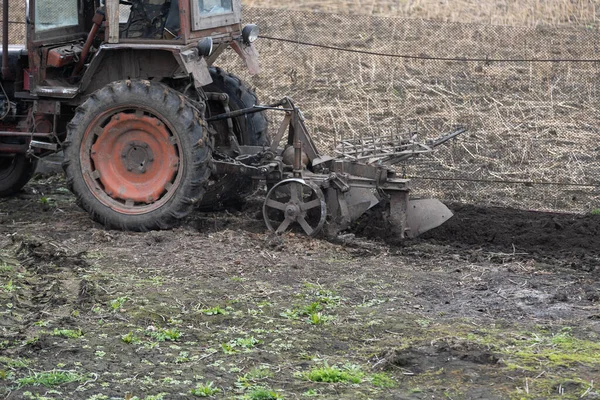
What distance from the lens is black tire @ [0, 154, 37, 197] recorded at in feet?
35.5

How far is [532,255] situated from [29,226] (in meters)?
4.79

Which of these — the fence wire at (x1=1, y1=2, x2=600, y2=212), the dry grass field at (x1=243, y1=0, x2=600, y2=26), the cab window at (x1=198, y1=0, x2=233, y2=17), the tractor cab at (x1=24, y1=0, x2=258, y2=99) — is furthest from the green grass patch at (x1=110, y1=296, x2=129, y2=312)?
the dry grass field at (x1=243, y1=0, x2=600, y2=26)

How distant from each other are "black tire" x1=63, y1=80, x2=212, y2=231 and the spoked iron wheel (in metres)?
0.69

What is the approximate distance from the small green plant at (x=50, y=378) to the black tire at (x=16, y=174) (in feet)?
18.7

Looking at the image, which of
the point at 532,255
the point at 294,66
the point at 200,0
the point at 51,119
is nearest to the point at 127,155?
the point at 51,119

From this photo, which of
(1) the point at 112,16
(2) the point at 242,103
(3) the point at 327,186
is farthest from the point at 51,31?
(3) the point at 327,186

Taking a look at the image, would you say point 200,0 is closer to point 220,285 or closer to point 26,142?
point 26,142

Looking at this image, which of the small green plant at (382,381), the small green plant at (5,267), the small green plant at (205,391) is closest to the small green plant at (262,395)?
the small green plant at (205,391)

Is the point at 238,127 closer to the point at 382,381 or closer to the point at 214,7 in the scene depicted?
the point at 214,7

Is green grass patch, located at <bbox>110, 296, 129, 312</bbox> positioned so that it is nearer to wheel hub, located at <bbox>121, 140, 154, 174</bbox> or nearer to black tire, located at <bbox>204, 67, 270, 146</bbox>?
wheel hub, located at <bbox>121, 140, 154, 174</bbox>

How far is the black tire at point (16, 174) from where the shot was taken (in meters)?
10.8

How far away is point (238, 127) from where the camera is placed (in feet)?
33.5

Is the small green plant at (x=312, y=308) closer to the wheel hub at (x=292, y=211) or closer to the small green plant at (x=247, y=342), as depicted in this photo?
the small green plant at (x=247, y=342)

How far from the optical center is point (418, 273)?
794cm
